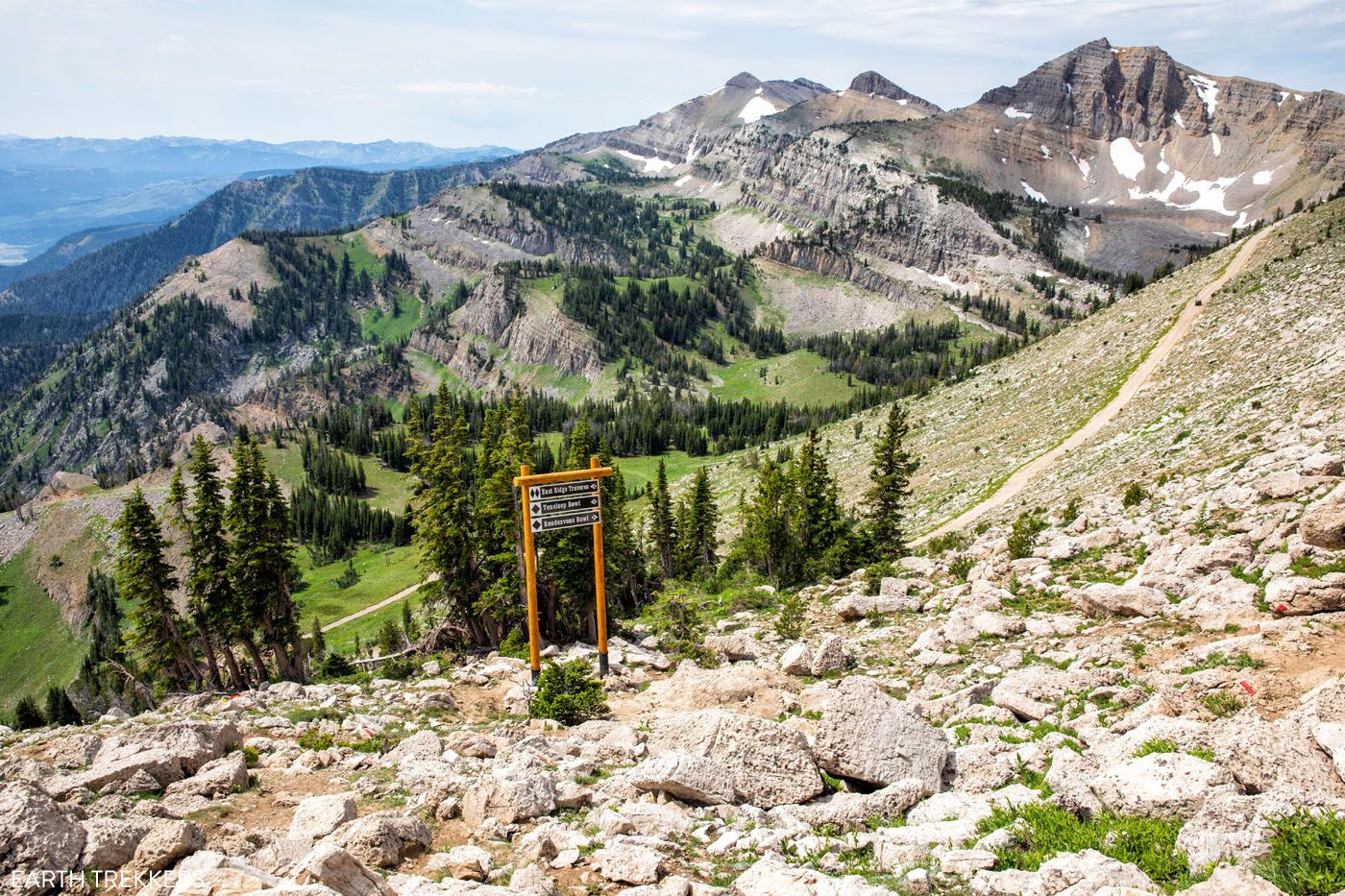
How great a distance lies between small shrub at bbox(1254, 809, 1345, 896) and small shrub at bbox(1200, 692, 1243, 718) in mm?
4647

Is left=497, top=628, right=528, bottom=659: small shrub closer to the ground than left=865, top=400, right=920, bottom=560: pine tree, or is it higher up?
closer to the ground

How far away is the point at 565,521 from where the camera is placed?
25531 millimetres

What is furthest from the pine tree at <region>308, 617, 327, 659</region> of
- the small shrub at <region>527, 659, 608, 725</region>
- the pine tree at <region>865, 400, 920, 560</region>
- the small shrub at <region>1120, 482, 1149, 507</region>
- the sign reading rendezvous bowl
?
the small shrub at <region>1120, 482, 1149, 507</region>

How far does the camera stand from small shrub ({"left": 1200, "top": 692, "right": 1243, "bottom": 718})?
13.2 meters

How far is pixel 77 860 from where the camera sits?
10.5m

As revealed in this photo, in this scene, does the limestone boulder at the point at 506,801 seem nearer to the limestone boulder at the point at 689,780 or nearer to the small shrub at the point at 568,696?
the limestone boulder at the point at 689,780

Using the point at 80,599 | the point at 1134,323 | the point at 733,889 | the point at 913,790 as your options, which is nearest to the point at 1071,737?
the point at 913,790

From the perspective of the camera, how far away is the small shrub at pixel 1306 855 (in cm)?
784

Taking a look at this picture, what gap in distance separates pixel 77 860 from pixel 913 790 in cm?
1324

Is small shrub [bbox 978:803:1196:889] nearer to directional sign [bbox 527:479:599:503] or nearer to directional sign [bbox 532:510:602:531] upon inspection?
directional sign [bbox 532:510:602:531]

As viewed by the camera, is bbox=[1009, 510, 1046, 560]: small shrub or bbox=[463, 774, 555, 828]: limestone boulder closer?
bbox=[463, 774, 555, 828]: limestone boulder

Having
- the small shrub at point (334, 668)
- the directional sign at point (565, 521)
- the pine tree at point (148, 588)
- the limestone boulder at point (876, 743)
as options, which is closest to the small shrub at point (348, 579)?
the pine tree at point (148, 588)

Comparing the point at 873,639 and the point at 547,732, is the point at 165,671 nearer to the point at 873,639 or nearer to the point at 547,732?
the point at 547,732

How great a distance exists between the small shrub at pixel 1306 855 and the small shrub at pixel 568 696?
16430 millimetres
